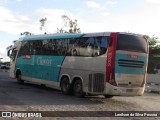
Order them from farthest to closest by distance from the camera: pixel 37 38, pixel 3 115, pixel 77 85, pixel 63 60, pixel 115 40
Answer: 1. pixel 37 38
2. pixel 63 60
3. pixel 77 85
4. pixel 115 40
5. pixel 3 115

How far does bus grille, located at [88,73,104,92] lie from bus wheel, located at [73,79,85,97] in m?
0.95

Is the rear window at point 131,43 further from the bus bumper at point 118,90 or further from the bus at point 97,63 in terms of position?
the bus bumper at point 118,90

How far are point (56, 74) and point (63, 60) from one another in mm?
1094

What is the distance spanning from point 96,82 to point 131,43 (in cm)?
242

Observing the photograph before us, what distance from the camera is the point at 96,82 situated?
62.2 ft

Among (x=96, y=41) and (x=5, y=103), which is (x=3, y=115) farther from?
(x=96, y=41)

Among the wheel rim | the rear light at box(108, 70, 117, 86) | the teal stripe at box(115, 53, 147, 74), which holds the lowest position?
the wheel rim

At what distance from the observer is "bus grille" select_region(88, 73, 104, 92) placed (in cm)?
1864

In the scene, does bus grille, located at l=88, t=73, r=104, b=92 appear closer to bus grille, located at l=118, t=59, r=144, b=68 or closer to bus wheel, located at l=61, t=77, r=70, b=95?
bus grille, located at l=118, t=59, r=144, b=68

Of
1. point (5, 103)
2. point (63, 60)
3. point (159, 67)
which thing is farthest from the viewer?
point (159, 67)

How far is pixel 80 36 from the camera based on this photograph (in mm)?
20703

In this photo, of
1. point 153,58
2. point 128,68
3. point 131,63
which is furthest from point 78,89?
point 153,58

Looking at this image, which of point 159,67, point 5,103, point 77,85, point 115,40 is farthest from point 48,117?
point 159,67

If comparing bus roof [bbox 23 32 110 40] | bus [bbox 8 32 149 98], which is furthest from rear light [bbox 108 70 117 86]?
bus roof [bbox 23 32 110 40]
